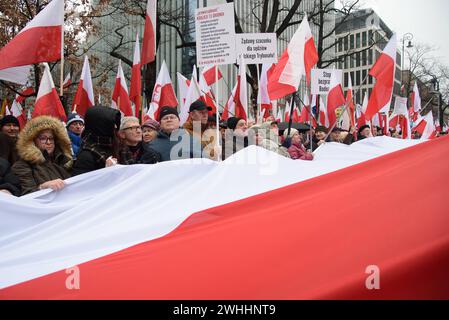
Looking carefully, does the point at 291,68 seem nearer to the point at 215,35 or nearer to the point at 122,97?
the point at 215,35

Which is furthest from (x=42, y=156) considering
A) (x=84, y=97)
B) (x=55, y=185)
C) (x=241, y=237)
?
(x=84, y=97)

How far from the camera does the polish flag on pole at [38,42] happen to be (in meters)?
5.53

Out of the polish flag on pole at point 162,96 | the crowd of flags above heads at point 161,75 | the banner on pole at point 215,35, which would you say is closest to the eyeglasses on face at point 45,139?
the crowd of flags above heads at point 161,75

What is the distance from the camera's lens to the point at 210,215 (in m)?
2.46

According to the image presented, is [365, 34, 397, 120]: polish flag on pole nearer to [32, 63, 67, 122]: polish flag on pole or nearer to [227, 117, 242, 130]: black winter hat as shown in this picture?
[227, 117, 242, 130]: black winter hat

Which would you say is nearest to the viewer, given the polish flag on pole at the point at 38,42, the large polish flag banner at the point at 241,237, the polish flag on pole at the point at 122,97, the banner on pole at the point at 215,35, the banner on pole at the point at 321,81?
the large polish flag banner at the point at 241,237

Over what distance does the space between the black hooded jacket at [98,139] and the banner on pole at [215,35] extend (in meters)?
2.58

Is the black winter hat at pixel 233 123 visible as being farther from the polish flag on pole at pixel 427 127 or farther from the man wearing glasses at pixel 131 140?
the polish flag on pole at pixel 427 127

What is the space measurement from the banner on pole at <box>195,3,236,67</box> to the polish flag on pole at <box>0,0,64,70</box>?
1.98m

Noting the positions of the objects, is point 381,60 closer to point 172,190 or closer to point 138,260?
point 172,190
